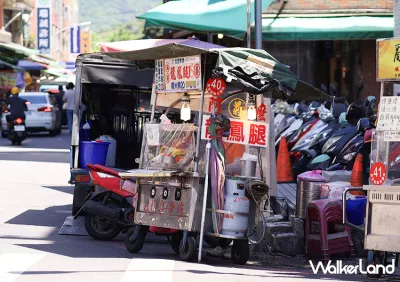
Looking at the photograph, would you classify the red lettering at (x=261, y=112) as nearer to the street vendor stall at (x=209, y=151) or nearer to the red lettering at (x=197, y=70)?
the street vendor stall at (x=209, y=151)

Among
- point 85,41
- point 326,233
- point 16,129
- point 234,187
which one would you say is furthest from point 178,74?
point 85,41

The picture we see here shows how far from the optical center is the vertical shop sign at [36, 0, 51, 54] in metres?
67.1

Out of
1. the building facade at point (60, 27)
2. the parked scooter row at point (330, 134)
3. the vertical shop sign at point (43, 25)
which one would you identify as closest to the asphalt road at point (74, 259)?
the parked scooter row at point (330, 134)

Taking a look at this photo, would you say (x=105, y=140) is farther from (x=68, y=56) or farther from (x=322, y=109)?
(x=68, y=56)

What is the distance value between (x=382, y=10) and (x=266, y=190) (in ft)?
45.0

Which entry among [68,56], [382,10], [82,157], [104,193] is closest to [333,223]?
[104,193]

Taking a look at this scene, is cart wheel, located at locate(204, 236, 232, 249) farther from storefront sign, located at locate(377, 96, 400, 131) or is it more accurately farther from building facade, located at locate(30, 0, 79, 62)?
building facade, located at locate(30, 0, 79, 62)

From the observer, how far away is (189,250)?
1059 centimetres

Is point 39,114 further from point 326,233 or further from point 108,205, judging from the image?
point 326,233

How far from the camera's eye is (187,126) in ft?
36.7

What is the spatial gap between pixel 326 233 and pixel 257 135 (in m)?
1.38

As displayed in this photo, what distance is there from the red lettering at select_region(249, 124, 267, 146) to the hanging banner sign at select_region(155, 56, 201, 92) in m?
0.79

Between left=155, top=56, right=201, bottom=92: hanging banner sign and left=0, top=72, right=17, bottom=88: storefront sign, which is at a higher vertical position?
left=0, top=72, right=17, bottom=88: storefront sign

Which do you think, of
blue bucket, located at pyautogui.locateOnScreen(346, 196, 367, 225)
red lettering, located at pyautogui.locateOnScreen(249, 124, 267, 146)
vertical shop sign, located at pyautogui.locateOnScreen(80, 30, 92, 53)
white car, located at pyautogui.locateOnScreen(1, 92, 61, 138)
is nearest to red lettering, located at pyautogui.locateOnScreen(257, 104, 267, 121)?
red lettering, located at pyautogui.locateOnScreen(249, 124, 267, 146)
